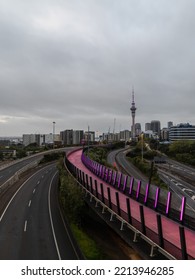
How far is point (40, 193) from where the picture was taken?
160 feet

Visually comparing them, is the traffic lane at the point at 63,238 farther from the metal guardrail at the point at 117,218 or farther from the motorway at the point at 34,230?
the metal guardrail at the point at 117,218

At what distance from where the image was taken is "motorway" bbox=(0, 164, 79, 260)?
23234 millimetres

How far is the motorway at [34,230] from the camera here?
76.2 ft

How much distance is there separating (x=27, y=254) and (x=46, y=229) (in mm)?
6804

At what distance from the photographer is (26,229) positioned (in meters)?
29.7

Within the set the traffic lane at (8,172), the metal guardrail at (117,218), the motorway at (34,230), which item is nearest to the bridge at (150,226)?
the metal guardrail at (117,218)

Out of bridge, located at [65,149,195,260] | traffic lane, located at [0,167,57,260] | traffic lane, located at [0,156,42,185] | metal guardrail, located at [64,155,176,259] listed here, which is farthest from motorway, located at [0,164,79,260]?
traffic lane, located at [0,156,42,185]

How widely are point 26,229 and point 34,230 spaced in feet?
2.93

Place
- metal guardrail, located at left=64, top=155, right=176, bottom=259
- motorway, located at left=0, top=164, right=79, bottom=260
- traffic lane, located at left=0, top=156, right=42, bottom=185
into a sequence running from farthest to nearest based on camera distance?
traffic lane, located at left=0, top=156, right=42, bottom=185, motorway, located at left=0, top=164, right=79, bottom=260, metal guardrail, located at left=64, top=155, right=176, bottom=259

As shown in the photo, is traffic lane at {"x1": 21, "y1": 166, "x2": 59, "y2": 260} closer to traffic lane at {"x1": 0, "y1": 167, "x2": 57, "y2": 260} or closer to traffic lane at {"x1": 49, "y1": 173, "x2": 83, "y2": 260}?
traffic lane at {"x1": 0, "y1": 167, "x2": 57, "y2": 260}
